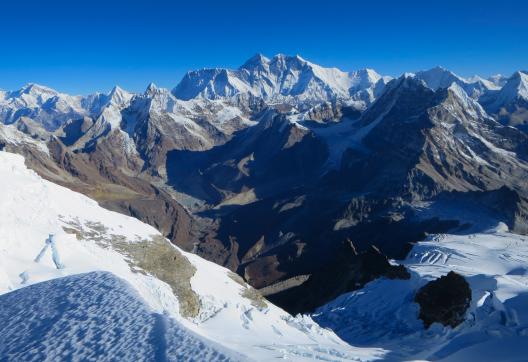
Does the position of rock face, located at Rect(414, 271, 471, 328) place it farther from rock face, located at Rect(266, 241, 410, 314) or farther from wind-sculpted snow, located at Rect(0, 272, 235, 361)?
wind-sculpted snow, located at Rect(0, 272, 235, 361)

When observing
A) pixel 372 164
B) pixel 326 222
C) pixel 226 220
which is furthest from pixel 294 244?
pixel 372 164

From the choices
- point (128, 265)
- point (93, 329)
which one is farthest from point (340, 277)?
point (93, 329)

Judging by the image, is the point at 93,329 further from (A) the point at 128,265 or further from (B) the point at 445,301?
(B) the point at 445,301

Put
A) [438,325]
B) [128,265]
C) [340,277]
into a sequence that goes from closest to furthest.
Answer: [128,265], [438,325], [340,277]

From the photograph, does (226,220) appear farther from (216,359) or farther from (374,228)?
(216,359)

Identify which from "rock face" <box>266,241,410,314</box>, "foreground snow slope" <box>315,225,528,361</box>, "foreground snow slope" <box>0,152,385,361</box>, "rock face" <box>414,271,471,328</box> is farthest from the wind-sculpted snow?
"rock face" <box>266,241,410,314</box>

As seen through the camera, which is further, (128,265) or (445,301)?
(445,301)
